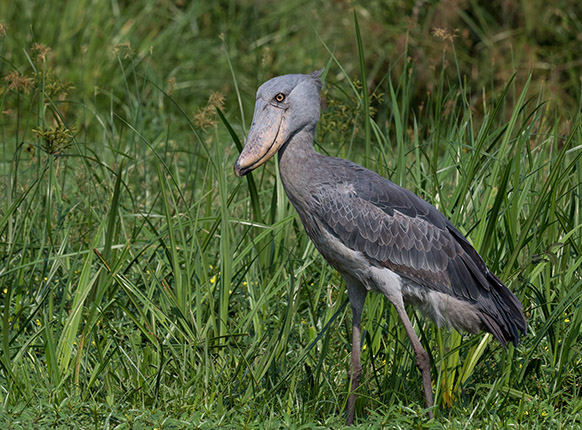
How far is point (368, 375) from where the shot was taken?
352 centimetres

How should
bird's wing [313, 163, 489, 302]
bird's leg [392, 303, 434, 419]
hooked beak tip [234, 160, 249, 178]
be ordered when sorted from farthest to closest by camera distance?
bird's wing [313, 163, 489, 302] < bird's leg [392, 303, 434, 419] < hooked beak tip [234, 160, 249, 178]

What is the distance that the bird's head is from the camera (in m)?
3.26

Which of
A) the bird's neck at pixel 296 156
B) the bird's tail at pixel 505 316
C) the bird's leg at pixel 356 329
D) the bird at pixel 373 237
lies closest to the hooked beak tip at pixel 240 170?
the bird at pixel 373 237

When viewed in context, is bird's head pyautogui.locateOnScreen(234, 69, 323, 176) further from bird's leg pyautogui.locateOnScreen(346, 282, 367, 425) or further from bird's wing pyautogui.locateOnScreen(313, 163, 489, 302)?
bird's leg pyautogui.locateOnScreen(346, 282, 367, 425)

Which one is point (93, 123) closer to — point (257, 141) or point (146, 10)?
point (146, 10)

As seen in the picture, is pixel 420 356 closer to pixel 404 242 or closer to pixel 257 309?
pixel 404 242

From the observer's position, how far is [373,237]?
11.2 feet

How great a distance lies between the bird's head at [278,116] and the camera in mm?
3264

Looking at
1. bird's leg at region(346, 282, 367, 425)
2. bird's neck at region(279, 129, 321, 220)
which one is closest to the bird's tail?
bird's leg at region(346, 282, 367, 425)

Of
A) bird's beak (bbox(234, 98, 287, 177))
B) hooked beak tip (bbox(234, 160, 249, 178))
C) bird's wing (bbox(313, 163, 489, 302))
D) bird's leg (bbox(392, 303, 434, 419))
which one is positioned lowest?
bird's leg (bbox(392, 303, 434, 419))

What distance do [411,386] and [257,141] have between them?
4.15 feet

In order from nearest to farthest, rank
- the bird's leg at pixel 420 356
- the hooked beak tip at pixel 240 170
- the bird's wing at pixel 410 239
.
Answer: the hooked beak tip at pixel 240 170 → the bird's leg at pixel 420 356 → the bird's wing at pixel 410 239

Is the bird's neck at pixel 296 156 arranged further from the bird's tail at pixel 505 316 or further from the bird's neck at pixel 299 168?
the bird's tail at pixel 505 316

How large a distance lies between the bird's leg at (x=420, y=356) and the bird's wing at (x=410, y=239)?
0.73ft
